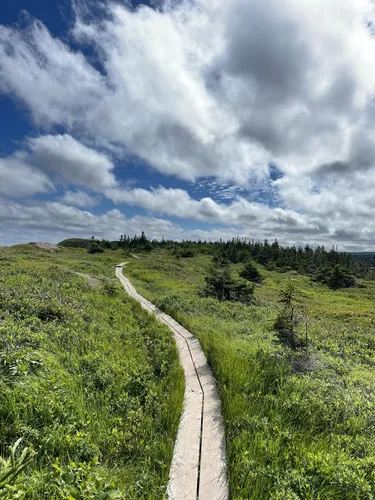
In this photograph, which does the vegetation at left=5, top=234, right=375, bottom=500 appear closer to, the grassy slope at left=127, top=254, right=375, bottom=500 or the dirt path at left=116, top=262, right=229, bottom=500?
the grassy slope at left=127, top=254, right=375, bottom=500

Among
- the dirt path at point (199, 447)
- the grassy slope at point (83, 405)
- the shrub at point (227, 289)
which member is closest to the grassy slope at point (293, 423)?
the dirt path at point (199, 447)

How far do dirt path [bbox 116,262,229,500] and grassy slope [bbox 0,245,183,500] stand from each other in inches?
8.4

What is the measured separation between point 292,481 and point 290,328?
25.0 ft

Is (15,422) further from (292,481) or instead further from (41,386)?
(292,481)

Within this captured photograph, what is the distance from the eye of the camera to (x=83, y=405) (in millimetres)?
5160

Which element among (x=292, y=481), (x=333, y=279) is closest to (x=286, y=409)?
(x=292, y=481)

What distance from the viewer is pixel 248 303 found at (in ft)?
80.4

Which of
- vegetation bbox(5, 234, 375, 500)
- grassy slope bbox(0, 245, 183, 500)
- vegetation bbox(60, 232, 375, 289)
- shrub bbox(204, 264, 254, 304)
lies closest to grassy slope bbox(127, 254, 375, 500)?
vegetation bbox(5, 234, 375, 500)

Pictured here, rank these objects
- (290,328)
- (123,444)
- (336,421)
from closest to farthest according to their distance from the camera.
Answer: (123,444)
(336,421)
(290,328)

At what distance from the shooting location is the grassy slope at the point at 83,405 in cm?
364

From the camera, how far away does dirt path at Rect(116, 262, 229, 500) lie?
155 inches

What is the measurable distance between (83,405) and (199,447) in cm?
243

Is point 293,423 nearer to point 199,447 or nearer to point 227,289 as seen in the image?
point 199,447

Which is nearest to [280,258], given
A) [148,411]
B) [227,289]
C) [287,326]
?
[227,289]
